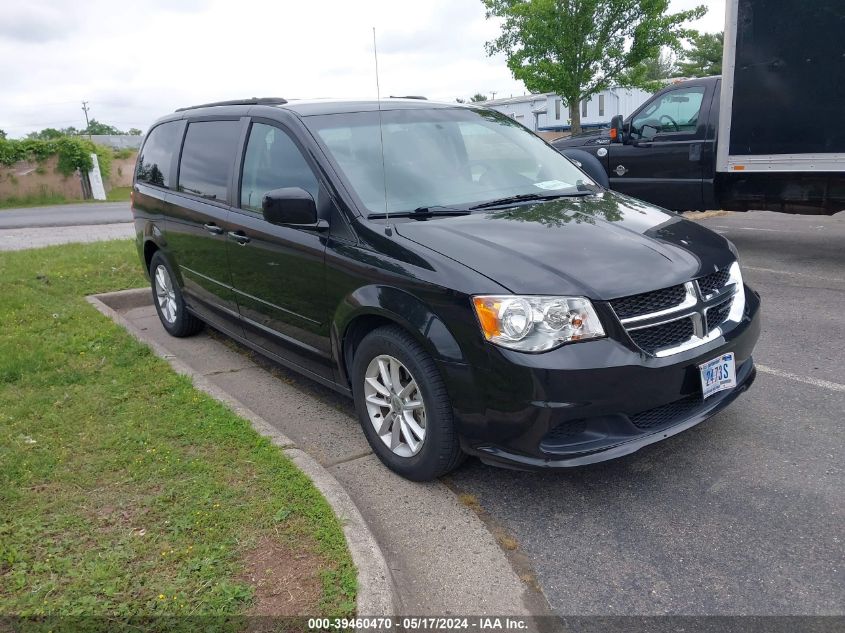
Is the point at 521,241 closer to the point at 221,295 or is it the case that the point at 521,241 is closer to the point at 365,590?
the point at 365,590

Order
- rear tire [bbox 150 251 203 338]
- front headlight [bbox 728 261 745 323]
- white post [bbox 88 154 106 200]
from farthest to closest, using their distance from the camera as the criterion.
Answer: white post [bbox 88 154 106 200] → rear tire [bbox 150 251 203 338] → front headlight [bbox 728 261 745 323]

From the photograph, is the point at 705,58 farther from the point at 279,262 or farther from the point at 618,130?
the point at 279,262

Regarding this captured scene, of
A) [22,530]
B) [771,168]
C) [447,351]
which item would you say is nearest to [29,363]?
[22,530]

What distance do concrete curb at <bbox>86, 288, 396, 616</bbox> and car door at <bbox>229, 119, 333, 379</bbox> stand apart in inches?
17.0

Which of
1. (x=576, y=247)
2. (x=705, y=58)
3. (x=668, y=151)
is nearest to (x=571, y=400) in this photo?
(x=576, y=247)

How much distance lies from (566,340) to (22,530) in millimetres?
2410

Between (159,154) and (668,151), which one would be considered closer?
(159,154)

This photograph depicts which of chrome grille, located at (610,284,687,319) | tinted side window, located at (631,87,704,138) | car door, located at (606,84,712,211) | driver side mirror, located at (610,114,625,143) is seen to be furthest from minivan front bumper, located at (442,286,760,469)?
driver side mirror, located at (610,114,625,143)

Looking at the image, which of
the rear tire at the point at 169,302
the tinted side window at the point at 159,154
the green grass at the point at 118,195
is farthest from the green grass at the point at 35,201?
the rear tire at the point at 169,302

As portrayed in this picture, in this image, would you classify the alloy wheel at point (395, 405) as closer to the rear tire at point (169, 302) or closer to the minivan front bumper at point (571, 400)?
the minivan front bumper at point (571, 400)

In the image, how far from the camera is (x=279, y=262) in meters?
4.16

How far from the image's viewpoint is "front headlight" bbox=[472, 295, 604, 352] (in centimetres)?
296

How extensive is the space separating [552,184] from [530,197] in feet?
1.04

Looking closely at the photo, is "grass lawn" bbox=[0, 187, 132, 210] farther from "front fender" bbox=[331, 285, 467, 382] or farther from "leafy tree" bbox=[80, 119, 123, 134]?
"leafy tree" bbox=[80, 119, 123, 134]
